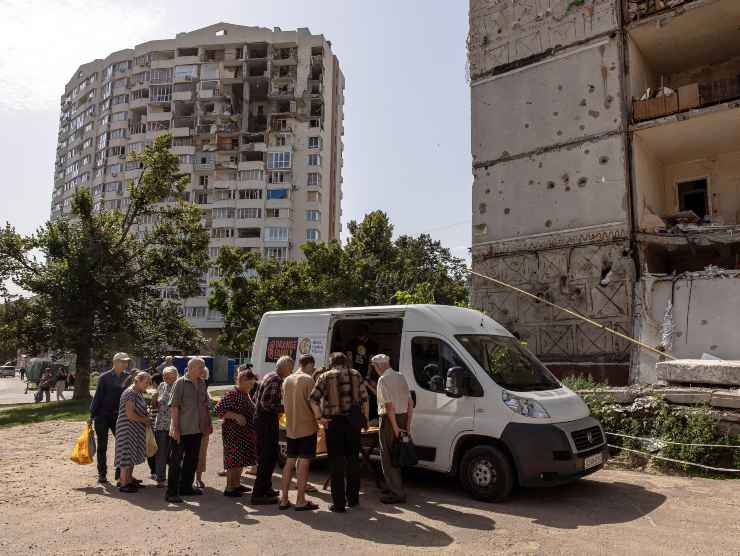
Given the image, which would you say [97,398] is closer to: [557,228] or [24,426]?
[24,426]

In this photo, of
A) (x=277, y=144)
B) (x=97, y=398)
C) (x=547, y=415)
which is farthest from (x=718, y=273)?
(x=277, y=144)

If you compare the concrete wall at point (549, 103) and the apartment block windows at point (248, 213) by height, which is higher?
the apartment block windows at point (248, 213)

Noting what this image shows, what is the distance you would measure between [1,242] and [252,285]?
10.5 meters

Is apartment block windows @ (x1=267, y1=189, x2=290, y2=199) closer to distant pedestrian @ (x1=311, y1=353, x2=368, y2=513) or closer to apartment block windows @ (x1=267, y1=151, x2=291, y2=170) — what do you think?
apartment block windows @ (x1=267, y1=151, x2=291, y2=170)

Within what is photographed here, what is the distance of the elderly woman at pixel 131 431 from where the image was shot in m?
7.27

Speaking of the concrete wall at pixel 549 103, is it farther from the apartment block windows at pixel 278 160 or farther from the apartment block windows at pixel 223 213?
the apartment block windows at pixel 223 213

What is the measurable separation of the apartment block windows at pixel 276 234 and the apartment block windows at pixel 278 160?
6836 mm

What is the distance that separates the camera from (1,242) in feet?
73.3

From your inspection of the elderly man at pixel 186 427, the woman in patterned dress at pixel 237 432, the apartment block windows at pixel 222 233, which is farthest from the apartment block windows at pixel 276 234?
the elderly man at pixel 186 427

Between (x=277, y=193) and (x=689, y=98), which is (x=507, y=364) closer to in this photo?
(x=689, y=98)

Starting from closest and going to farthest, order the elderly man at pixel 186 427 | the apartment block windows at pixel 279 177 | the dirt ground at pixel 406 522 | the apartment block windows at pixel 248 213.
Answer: the dirt ground at pixel 406 522 < the elderly man at pixel 186 427 < the apartment block windows at pixel 248 213 < the apartment block windows at pixel 279 177

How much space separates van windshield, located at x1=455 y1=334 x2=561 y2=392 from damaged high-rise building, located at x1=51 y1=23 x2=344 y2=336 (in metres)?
49.7

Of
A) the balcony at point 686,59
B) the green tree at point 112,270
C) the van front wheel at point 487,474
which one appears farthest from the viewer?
the green tree at point 112,270

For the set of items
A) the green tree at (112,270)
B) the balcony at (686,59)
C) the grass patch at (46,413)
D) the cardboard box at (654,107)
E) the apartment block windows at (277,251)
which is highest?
the apartment block windows at (277,251)
